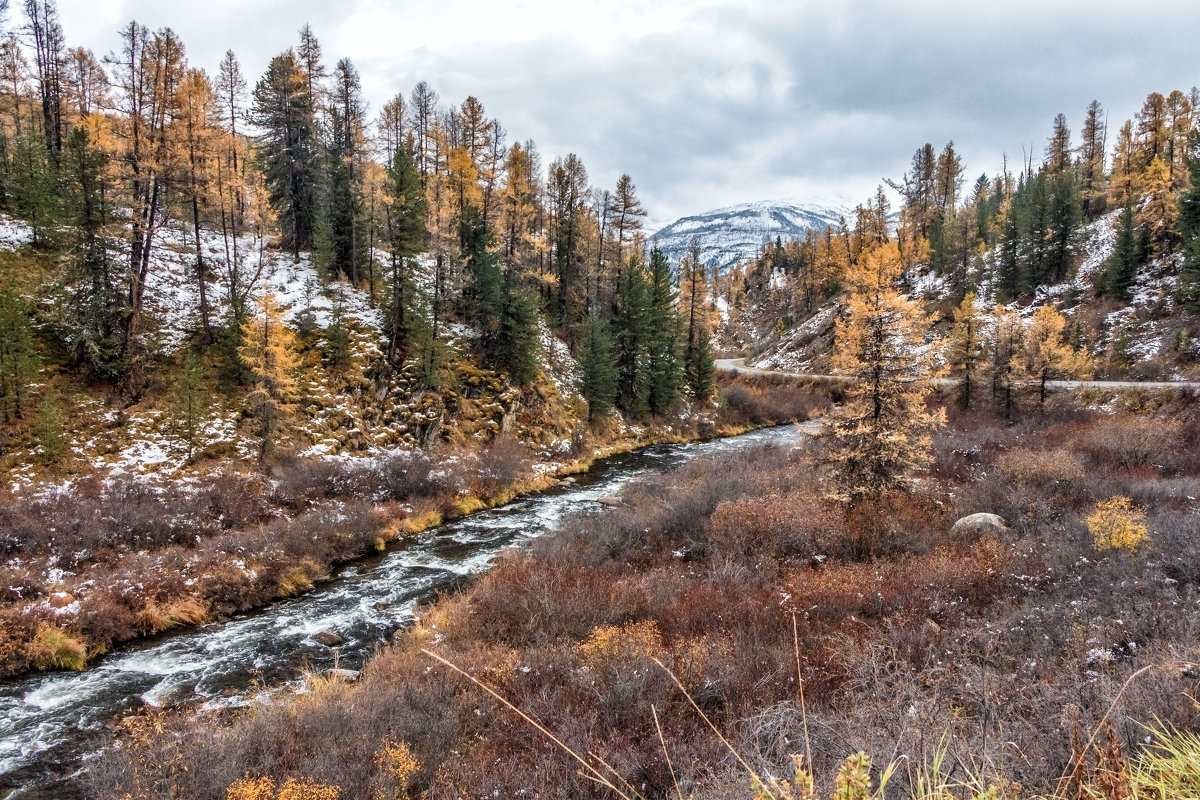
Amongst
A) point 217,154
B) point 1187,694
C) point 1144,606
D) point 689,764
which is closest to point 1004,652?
point 1144,606

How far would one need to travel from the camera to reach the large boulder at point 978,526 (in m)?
13.0

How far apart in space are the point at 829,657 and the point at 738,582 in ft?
12.3

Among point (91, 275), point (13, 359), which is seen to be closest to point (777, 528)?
point (13, 359)

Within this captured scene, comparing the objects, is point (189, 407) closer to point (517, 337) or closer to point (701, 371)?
point (517, 337)

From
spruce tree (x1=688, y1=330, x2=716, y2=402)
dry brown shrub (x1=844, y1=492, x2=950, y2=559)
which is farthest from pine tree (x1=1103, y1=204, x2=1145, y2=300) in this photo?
dry brown shrub (x1=844, y1=492, x2=950, y2=559)

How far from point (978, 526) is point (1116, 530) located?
9.71 ft

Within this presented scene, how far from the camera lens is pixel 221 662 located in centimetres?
1100

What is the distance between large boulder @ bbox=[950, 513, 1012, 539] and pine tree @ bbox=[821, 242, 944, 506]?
206 centimetres

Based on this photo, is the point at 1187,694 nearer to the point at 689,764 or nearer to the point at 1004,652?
the point at 1004,652

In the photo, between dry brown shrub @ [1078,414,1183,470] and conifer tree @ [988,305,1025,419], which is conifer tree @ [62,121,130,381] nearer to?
dry brown shrub @ [1078,414,1183,470]

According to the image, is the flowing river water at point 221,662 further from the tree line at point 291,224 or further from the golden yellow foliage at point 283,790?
the tree line at point 291,224

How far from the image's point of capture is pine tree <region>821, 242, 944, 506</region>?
1523cm

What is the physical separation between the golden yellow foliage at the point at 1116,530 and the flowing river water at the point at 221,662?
14770 mm

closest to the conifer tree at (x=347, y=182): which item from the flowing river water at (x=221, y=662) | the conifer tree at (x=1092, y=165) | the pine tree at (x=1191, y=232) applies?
the flowing river water at (x=221, y=662)
